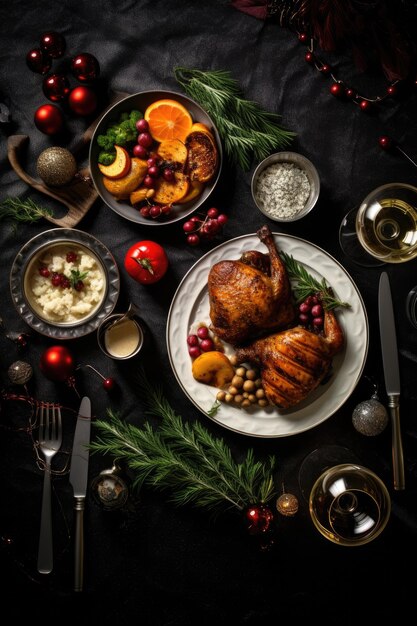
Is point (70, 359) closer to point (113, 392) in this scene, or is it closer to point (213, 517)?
point (113, 392)

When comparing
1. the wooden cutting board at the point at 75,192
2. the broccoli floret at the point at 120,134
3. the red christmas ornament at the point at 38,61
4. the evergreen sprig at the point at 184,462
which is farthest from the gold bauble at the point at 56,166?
the evergreen sprig at the point at 184,462

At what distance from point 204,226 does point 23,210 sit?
0.96 meters

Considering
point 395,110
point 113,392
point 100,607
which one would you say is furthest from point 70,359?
point 395,110

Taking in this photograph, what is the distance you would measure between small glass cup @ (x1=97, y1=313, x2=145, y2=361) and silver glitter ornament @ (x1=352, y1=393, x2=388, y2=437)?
1087mm

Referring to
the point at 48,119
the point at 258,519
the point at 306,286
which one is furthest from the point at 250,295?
the point at 48,119

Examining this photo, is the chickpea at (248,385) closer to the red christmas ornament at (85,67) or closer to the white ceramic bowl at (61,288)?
the white ceramic bowl at (61,288)

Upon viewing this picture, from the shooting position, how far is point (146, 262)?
8.63 ft

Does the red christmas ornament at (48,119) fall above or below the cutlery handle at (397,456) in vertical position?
above

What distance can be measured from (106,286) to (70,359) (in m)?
0.40

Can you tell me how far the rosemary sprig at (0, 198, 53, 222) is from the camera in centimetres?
283

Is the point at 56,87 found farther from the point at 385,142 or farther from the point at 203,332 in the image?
the point at 385,142

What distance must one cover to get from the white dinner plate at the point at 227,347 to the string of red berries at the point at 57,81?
1002mm

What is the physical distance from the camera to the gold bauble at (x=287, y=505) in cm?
258

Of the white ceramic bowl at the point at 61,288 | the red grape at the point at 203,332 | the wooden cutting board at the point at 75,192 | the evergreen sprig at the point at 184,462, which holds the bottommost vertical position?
the evergreen sprig at the point at 184,462
